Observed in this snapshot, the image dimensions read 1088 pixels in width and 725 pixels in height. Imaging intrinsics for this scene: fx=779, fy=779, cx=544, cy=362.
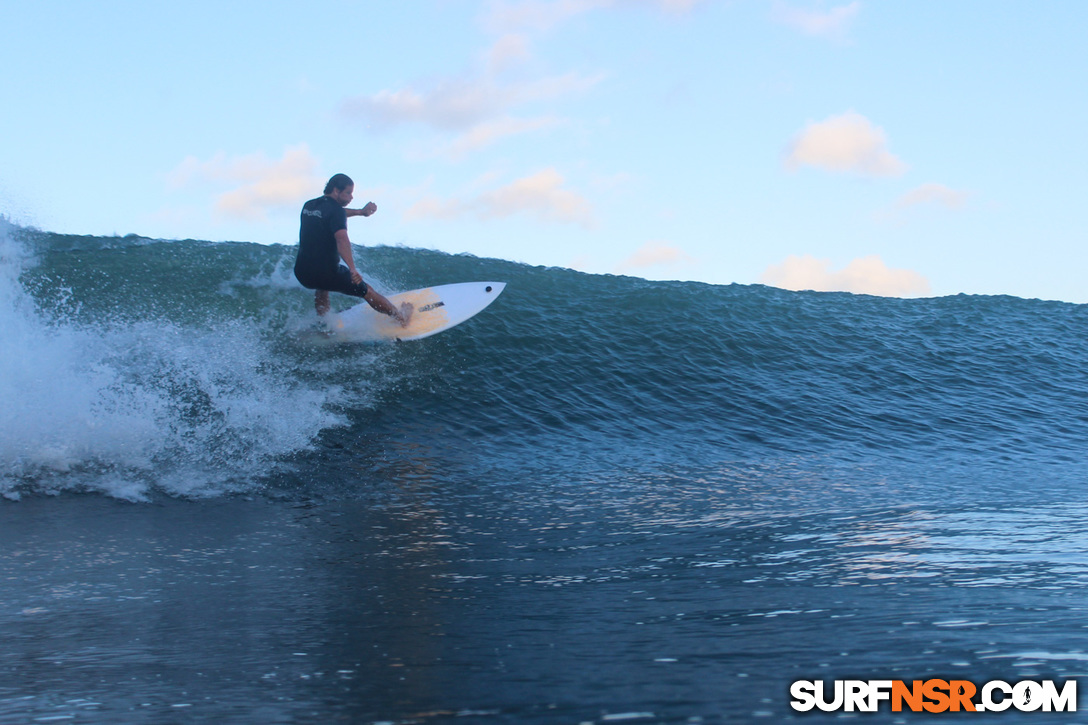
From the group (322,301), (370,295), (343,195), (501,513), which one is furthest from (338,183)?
(501,513)

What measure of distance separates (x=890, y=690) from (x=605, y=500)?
3860 millimetres

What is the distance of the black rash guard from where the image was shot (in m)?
9.12

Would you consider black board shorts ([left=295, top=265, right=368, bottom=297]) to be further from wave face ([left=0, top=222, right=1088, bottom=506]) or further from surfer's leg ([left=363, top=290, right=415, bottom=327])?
wave face ([left=0, top=222, right=1088, bottom=506])

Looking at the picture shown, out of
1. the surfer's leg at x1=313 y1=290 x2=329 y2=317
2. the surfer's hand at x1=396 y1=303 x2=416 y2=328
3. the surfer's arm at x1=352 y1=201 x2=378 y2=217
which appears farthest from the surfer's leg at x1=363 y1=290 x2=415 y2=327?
the surfer's arm at x1=352 y1=201 x2=378 y2=217

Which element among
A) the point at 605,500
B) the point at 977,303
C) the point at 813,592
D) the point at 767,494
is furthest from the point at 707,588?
the point at 977,303

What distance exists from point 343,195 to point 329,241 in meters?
0.57

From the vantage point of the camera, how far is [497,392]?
407 inches

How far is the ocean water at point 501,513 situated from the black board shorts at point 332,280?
1.15m

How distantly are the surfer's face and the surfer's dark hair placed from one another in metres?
0.02

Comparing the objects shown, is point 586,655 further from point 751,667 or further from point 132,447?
point 132,447

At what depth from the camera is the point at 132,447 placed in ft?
23.2

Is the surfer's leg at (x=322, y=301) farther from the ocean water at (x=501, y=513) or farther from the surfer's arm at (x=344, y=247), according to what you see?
the surfer's arm at (x=344, y=247)

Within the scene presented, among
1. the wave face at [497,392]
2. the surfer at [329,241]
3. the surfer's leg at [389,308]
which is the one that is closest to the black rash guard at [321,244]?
the surfer at [329,241]

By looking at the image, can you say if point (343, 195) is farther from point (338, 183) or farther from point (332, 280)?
point (332, 280)
